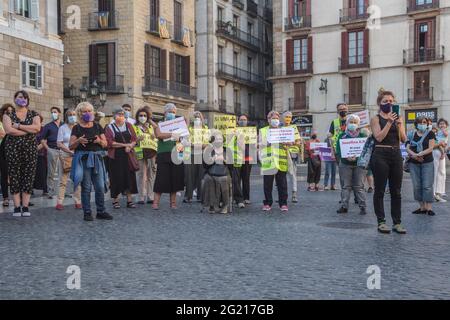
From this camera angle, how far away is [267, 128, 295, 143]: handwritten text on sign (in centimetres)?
1027

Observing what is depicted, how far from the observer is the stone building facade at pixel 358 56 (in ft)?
127

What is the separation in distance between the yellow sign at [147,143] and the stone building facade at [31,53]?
1265 cm

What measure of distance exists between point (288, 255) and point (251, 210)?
169 inches

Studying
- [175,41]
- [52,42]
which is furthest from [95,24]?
[52,42]

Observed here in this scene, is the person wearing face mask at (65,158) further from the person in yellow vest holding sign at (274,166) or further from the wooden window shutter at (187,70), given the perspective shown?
the wooden window shutter at (187,70)

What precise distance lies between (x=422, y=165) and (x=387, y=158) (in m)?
2.65

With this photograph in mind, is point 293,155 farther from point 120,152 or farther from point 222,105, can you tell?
point 222,105

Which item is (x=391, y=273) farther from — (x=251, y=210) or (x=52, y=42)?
(x=52, y=42)

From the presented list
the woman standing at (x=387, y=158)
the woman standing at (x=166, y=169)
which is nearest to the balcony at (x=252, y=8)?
the woman standing at (x=166, y=169)

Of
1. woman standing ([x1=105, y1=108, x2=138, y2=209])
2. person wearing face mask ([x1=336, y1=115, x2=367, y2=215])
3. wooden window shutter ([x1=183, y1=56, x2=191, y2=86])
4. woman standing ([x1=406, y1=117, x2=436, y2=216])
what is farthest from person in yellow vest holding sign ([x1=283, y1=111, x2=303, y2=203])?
wooden window shutter ([x1=183, y1=56, x2=191, y2=86])

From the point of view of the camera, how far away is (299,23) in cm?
4350

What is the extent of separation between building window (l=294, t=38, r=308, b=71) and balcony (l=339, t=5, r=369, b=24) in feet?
10.7

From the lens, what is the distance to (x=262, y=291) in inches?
177

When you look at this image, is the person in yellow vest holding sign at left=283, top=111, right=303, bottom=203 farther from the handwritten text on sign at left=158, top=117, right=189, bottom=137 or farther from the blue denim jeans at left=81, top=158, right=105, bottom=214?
the blue denim jeans at left=81, top=158, right=105, bottom=214
